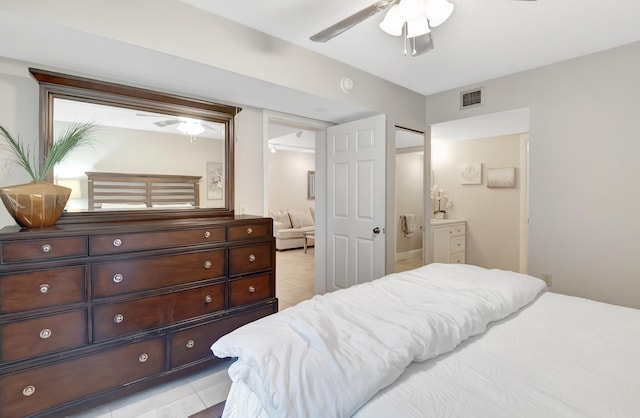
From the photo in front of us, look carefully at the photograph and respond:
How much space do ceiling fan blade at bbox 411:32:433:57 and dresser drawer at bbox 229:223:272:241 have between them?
1.62 meters

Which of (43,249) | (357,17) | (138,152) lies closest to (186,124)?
(138,152)

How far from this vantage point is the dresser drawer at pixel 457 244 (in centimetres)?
468

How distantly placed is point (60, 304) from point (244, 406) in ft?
4.22

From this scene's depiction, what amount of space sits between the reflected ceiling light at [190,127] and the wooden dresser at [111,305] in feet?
2.48

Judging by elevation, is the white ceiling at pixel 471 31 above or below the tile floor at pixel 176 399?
above

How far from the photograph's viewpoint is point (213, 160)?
8.42 feet

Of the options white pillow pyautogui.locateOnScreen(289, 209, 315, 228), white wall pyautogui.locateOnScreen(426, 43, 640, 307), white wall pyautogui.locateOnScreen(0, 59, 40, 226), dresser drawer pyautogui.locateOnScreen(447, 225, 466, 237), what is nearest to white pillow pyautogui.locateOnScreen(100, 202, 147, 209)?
white wall pyautogui.locateOnScreen(0, 59, 40, 226)

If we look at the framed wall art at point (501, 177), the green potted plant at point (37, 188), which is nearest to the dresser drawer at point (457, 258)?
the framed wall art at point (501, 177)

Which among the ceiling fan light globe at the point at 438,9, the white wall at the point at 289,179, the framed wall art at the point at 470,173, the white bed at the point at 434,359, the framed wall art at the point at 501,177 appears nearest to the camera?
the white bed at the point at 434,359

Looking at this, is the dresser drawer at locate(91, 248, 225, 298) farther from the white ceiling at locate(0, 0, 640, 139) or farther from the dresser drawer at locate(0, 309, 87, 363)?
the white ceiling at locate(0, 0, 640, 139)

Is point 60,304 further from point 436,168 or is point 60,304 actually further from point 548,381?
point 436,168

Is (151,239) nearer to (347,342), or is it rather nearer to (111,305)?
(111,305)

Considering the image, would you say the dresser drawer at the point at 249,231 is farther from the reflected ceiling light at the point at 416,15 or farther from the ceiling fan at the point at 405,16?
the reflected ceiling light at the point at 416,15

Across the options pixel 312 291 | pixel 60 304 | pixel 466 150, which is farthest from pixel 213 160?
pixel 466 150
